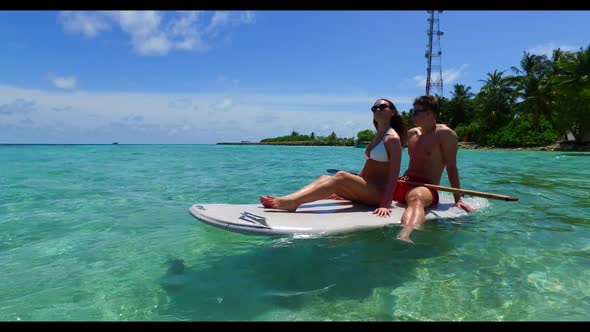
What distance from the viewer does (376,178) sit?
439 centimetres

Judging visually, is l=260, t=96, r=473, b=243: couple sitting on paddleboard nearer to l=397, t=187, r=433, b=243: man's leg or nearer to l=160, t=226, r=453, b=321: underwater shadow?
l=397, t=187, r=433, b=243: man's leg

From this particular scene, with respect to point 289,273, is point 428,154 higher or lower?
higher

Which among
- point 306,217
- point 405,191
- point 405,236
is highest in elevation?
point 405,191

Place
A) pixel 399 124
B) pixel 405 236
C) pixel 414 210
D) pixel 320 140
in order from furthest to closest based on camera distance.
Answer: pixel 320 140, pixel 399 124, pixel 414 210, pixel 405 236

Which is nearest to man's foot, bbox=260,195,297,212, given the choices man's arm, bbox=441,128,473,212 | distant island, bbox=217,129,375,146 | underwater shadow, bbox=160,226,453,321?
underwater shadow, bbox=160,226,453,321

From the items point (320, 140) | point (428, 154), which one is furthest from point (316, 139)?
point (428, 154)

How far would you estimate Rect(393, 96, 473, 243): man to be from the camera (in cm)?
450

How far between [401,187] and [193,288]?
2.73 metres

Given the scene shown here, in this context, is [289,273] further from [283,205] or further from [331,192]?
[331,192]

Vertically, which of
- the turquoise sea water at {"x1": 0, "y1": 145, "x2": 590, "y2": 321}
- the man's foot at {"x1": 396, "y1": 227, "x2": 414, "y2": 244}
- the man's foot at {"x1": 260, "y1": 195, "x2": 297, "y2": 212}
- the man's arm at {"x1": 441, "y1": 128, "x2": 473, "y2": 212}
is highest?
the man's arm at {"x1": 441, "y1": 128, "x2": 473, "y2": 212}

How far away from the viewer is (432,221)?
4426mm

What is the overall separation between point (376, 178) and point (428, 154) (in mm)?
803

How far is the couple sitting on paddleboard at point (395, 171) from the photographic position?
4113 millimetres

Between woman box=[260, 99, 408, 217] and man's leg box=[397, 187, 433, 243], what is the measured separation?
9.4 inches
